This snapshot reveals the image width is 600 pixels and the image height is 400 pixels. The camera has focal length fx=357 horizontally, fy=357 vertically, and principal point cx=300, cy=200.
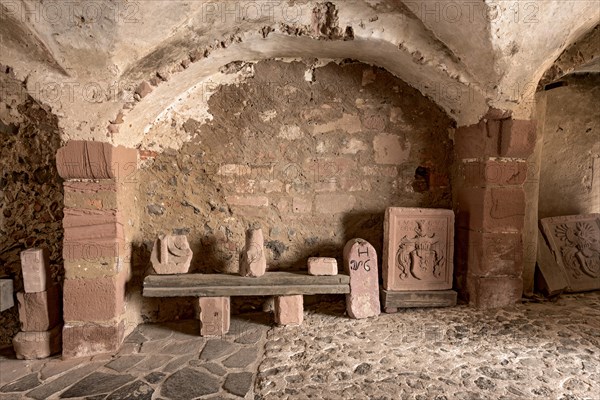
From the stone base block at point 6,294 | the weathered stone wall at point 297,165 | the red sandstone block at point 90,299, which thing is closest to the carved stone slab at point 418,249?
the weathered stone wall at point 297,165

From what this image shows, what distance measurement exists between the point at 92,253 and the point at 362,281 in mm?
2216

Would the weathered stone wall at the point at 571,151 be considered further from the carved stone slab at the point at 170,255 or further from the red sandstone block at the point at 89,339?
the red sandstone block at the point at 89,339

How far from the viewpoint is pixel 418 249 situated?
331 cm

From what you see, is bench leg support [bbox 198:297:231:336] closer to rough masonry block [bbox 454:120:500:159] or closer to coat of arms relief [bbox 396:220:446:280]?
coat of arms relief [bbox 396:220:446:280]

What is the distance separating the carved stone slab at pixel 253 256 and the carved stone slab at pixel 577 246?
9.98 ft

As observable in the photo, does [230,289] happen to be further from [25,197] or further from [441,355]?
[25,197]

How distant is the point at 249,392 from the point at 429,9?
2.95m

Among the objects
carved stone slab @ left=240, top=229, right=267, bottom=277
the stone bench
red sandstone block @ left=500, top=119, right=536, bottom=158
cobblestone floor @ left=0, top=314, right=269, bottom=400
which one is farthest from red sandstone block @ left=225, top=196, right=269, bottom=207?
red sandstone block @ left=500, top=119, right=536, bottom=158

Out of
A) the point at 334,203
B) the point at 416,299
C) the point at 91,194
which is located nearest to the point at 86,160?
the point at 91,194

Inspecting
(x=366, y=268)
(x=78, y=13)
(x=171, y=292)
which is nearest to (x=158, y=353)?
(x=171, y=292)

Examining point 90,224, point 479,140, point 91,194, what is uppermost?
point 479,140

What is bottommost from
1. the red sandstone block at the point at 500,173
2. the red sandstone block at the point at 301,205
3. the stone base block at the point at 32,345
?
the stone base block at the point at 32,345

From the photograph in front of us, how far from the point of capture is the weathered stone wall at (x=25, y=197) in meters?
2.91

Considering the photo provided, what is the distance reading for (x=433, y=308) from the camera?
333cm
